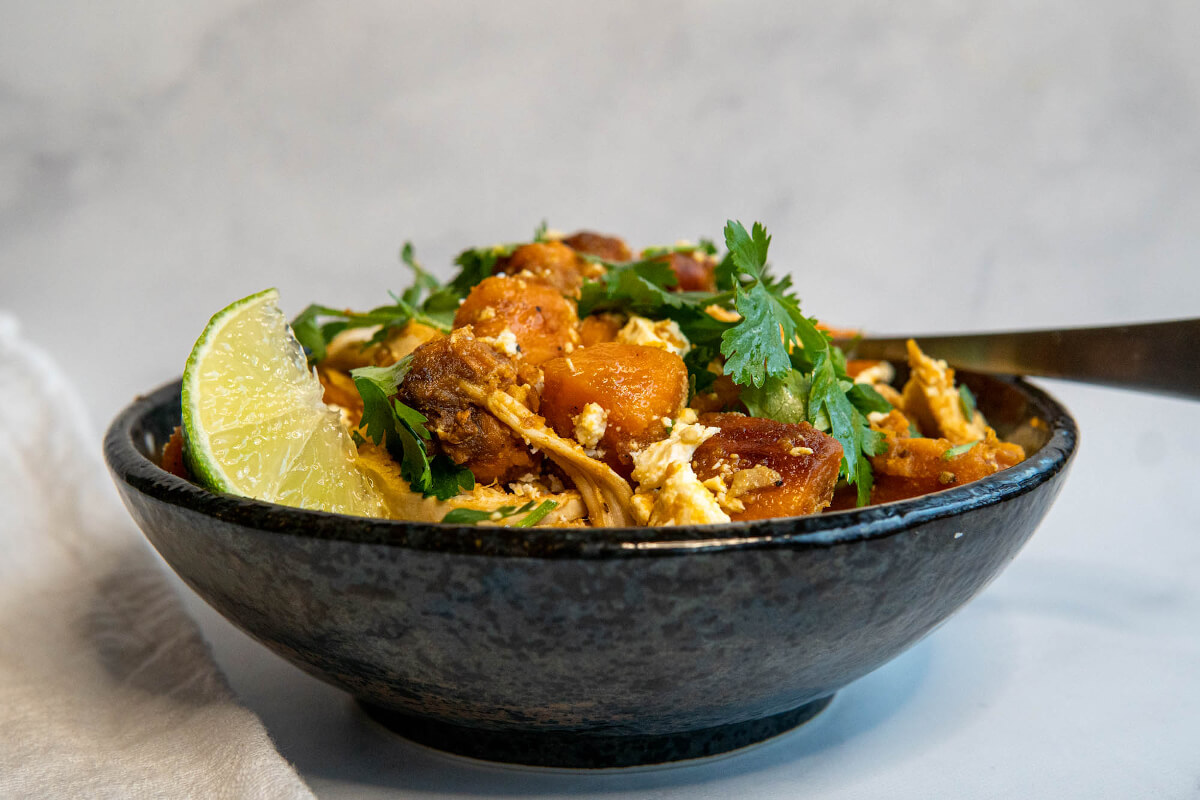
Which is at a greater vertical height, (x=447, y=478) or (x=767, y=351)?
(x=767, y=351)

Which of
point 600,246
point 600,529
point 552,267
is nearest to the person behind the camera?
point 600,529

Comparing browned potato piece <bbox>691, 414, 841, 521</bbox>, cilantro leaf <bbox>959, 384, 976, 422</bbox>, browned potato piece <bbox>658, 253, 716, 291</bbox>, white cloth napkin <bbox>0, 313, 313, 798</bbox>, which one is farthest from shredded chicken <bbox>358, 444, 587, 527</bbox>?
cilantro leaf <bbox>959, 384, 976, 422</bbox>

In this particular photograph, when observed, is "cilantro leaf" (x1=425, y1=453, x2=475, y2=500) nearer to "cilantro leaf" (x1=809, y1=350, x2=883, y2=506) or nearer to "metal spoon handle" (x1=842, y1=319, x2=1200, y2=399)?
"cilantro leaf" (x1=809, y1=350, x2=883, y2=506)

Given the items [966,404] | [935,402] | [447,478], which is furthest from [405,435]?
[966,404]

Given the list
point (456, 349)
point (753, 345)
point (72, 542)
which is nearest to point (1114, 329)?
point (753, 345)

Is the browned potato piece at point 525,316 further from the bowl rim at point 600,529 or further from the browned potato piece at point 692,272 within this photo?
the bowl rim at point 600,529

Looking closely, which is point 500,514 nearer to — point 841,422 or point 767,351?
point 767,351

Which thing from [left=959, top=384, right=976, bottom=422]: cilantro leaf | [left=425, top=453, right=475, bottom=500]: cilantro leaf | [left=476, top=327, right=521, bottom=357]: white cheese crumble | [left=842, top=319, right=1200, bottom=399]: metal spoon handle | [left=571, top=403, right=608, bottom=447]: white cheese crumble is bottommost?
[left=959, top=384, right=976, bottom=422]: cilantro leaf
